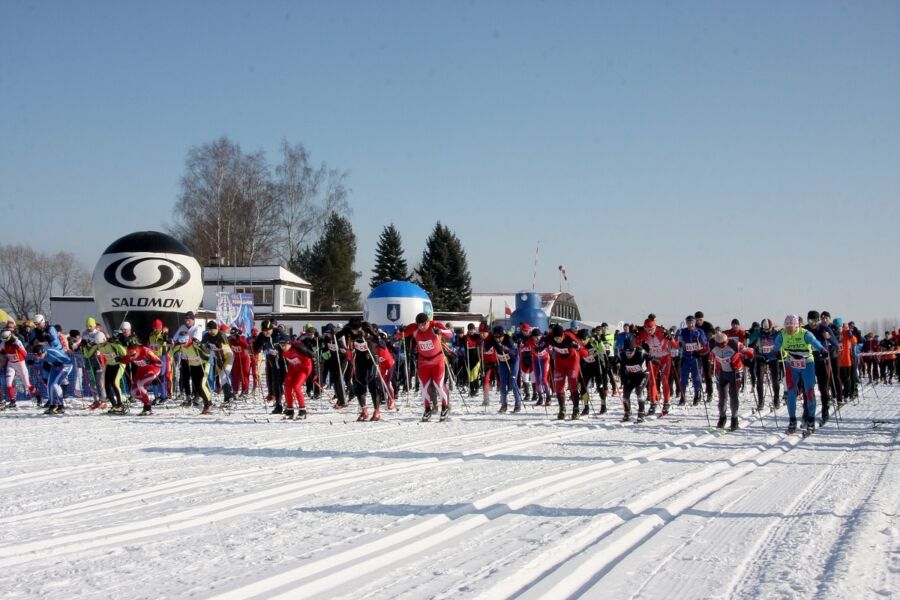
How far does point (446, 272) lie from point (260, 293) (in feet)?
100

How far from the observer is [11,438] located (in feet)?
39.2

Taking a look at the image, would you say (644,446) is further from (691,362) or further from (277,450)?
(691,362)

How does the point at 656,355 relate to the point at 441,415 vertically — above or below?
above

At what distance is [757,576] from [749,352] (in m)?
9.47

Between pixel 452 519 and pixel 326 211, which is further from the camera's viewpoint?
pixel 326 211

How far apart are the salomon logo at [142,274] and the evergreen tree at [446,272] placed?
179ft

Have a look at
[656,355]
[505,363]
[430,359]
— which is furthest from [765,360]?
[430,359]

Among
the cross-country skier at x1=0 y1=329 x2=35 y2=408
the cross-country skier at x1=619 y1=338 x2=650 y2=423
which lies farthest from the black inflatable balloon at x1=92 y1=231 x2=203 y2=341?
the cross-country skier at x1=619 y1=338 x2=650 y2=423

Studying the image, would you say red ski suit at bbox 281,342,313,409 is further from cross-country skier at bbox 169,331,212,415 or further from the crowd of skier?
cross-country skier at bbox 169,331,212,415

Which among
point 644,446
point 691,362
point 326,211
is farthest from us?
point 326,211

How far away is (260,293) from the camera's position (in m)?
59.9

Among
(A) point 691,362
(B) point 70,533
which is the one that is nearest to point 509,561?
(B) point 70,533

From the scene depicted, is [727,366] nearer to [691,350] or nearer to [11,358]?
[691,350]

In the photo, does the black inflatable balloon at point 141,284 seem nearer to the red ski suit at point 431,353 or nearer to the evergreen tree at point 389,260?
the red ski suit at point 431,353
